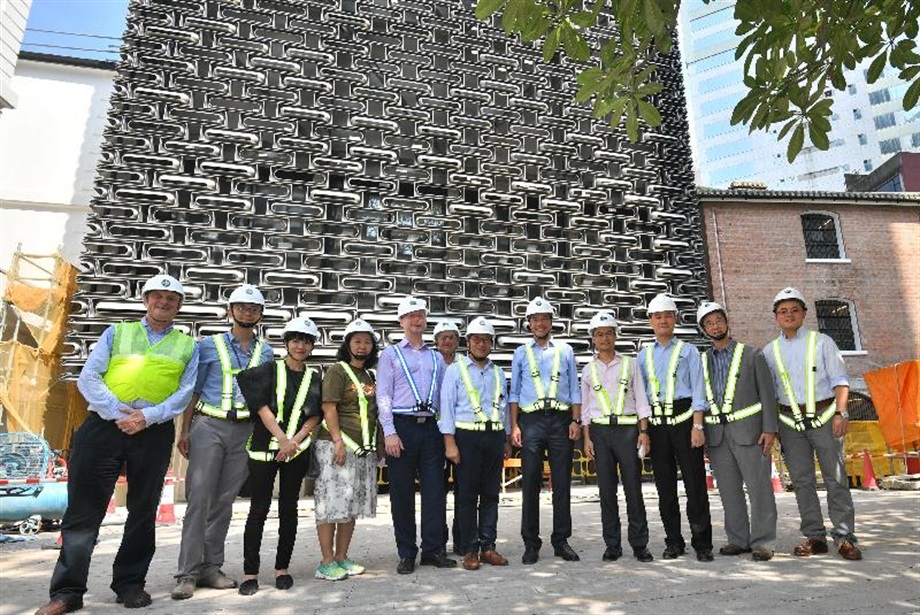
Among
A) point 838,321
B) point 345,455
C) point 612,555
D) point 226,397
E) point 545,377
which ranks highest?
point 838,321

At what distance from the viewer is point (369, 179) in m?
11.8

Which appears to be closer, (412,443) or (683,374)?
(412,443)

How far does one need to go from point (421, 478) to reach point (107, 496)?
6.94 feet

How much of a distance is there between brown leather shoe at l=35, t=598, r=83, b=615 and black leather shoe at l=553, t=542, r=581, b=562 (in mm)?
3236

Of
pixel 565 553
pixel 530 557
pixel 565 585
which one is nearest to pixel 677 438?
pixel 565 553

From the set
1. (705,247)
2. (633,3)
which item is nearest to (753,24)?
(633,3)

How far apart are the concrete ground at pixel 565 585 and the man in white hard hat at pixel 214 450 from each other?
222mm

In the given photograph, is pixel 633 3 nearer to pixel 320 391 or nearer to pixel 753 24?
pixel 753 24

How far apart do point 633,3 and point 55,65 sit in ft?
56.3

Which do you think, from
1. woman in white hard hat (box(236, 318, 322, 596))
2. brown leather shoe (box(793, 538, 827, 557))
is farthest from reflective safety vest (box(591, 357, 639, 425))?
woman in white hard hat (box(236, 318, 322, 596))

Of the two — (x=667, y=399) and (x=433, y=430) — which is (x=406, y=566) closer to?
(x=433, y=430)

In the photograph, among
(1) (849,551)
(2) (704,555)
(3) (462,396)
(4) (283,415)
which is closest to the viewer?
(4) (283,415)

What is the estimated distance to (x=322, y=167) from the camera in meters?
11.5

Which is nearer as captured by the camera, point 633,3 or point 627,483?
point 633,3
